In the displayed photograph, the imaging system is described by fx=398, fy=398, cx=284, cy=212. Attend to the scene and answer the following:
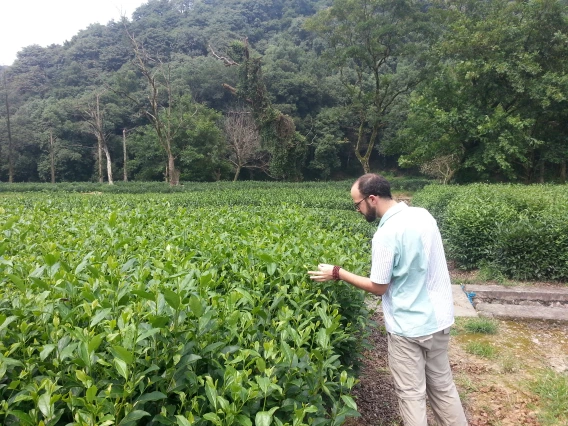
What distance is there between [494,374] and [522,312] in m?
1.86

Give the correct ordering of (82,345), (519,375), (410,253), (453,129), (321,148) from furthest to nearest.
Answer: (321,148), (453,129), (519,375), (410,253), (82,345)

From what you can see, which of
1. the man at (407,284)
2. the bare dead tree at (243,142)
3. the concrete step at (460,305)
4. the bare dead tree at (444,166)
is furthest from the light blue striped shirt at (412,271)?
the bare dead tree at (243,142)

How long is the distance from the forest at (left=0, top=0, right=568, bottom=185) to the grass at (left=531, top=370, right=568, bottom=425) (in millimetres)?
17161

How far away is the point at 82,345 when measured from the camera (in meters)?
1.36

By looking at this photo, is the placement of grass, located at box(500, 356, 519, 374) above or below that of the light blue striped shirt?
below

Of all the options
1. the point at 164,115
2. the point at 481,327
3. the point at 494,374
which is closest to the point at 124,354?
the point at 494,374

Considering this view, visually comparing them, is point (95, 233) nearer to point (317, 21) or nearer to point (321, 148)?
point (317, 21)

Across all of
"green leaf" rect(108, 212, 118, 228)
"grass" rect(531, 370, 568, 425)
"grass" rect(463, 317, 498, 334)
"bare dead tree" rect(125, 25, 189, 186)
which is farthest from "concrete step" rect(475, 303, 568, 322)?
"bare dead tree" rect(125, 25, 189, 186)

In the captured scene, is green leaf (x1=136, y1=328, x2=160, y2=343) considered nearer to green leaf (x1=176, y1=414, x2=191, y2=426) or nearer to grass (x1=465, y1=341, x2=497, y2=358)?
green leaf (x1=176, y1=414, x2=191, y2=426)

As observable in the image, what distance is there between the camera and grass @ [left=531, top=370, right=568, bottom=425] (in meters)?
3.09

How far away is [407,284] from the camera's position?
7.61ft

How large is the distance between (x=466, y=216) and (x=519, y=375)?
166 inches

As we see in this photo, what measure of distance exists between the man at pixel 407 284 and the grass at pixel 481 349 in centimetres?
207

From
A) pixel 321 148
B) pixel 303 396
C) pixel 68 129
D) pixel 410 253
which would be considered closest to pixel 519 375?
pixel 410 253
